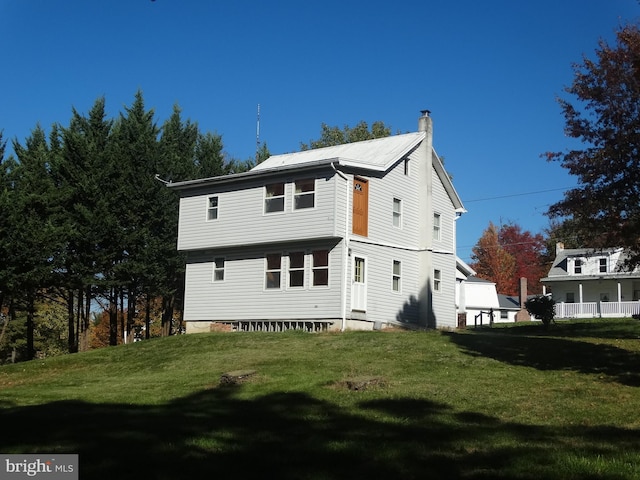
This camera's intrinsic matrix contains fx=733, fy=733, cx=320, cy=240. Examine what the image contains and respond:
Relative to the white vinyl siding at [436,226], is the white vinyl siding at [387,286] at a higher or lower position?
lower

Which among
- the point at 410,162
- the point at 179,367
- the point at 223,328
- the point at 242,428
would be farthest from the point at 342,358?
the point at 410,162

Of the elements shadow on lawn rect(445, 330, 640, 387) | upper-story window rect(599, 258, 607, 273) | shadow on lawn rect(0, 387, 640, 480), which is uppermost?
upper-story window rect(599, 258, 607, 273)

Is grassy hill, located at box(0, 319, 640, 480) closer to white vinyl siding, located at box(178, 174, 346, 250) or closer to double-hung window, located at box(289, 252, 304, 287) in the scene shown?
double-hung window, located at box(289, 252, 304, 287)

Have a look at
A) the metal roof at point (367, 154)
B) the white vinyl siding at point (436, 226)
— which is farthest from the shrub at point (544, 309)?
the metal roof at point (367, 154)

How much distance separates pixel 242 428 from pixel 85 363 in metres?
15.2

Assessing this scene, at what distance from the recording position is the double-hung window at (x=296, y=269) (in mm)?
28391

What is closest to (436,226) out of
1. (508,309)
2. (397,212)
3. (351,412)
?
(397,212)

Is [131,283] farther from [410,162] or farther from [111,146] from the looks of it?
[410,162]

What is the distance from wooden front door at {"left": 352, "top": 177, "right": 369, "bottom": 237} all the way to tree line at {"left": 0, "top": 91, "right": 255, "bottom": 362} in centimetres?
1230

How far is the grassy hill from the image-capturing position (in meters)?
8.23

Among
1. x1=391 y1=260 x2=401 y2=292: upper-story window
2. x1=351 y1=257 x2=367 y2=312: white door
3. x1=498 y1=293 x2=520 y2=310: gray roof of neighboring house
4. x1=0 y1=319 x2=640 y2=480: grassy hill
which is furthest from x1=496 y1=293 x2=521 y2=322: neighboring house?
x1=0 y1=319 x2=640 y2=480: grassy hill

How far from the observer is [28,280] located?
30578 millimetres

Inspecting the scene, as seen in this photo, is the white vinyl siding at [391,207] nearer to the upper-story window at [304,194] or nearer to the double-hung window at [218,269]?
the upper-story window at [304,194]

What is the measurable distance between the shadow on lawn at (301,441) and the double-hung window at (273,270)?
16194 mm
